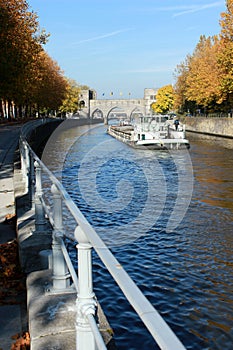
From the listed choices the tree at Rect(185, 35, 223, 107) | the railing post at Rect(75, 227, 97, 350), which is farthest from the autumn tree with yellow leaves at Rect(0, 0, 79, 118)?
the railing post at Rect(75, 227, 97, 350)

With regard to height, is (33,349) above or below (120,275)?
below

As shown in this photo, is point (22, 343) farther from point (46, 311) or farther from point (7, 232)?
point (7, 232)

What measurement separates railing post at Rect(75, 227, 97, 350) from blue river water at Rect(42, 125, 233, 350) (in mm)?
A: 4178

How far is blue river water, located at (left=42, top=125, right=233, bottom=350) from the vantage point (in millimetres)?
7078

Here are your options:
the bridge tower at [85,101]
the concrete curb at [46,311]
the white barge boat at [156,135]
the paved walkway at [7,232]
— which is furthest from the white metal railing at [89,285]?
the bridge tower at [85,101]

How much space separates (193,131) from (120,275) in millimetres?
62872

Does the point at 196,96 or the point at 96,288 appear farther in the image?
the point at 196,96

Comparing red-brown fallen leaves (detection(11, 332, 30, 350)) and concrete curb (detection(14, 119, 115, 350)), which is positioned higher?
concrete curb (detection(14, 119, 115, 350))

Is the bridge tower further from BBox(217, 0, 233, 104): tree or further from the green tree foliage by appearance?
BBox(217, 0, 233, 104): tree

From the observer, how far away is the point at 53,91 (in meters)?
65.8

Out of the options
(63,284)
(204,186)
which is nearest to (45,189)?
(204,186)

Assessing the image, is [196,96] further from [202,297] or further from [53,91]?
[202,297]

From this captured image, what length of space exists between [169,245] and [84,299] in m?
8.50

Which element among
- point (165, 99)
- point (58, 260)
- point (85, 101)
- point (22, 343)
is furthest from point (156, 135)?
point (85, 101)
